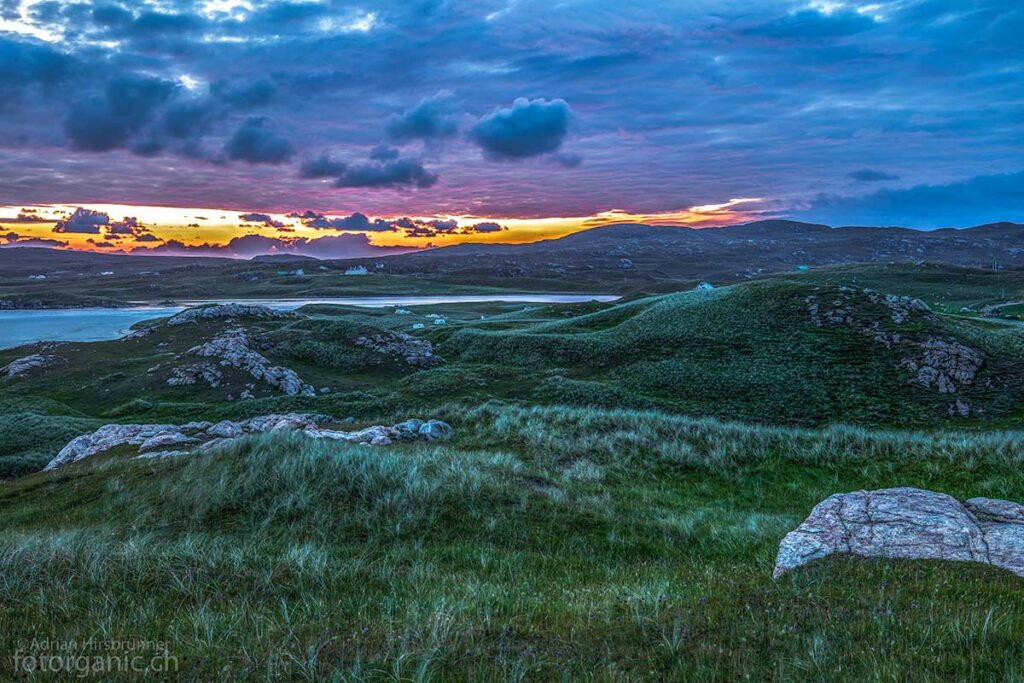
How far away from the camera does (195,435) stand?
1998 cm

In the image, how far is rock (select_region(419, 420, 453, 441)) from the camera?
20.9 metres

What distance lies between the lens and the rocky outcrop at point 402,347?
155 feet

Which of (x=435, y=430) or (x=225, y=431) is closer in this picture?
(x=225, y=431)

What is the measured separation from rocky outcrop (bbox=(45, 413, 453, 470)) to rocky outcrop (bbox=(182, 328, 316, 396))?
1515 cm

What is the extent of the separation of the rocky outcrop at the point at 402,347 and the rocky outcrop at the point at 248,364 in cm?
866

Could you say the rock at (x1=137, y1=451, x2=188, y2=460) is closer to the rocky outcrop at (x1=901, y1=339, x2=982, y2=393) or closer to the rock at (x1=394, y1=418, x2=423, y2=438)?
the rock at (x1=394, y1=418, x2=423, y2=438)

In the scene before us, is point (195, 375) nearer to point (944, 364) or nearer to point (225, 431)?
point (225, 431)

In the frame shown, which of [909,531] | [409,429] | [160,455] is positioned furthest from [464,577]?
[409,429]

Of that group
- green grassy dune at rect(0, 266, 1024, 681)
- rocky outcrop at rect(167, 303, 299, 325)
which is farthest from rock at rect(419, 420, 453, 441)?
rocky outcrop at rect(167, 303, 299, 325)

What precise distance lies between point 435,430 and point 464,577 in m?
13.9

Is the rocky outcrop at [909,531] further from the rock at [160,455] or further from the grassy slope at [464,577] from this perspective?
the rock at [160,455]

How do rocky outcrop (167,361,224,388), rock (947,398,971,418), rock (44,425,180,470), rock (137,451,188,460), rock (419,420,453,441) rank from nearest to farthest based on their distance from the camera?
rock (137,451,188,460) → rock (44,425,180,470) → rock (419,420,453,441) → rock (947,398,971,418) → rocky outcrop (167,361,224,388)

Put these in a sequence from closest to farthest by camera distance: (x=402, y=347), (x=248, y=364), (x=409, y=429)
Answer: (x=409, y=429), (x=248, y=364), (x=402, y=347)

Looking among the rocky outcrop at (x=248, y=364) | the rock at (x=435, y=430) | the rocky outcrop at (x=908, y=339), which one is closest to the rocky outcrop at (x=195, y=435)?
the rock at (x=435, y=430)
